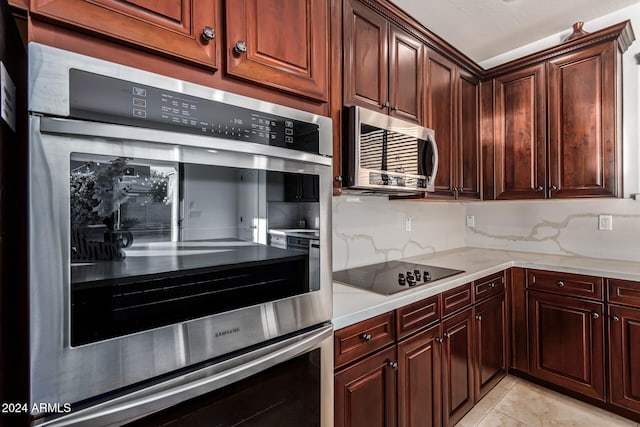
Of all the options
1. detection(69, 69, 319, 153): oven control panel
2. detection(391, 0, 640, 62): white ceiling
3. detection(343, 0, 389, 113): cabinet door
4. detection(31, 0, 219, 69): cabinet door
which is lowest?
detection(69, 69, 319, 153): oven control panel

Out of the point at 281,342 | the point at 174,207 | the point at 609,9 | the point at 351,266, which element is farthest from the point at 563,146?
the point at 174,207

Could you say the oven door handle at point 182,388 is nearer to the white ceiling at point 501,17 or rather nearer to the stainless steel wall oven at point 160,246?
the stainless steel wall oven at point 160,246

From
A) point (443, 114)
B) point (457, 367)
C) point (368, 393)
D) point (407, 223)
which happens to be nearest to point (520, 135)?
point (443, 114)

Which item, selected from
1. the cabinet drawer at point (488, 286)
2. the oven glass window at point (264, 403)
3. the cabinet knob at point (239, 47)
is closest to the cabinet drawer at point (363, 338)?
the oven glass window at point (264, 403)

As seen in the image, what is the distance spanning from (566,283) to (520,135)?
1153mm

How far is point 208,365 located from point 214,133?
0.61m

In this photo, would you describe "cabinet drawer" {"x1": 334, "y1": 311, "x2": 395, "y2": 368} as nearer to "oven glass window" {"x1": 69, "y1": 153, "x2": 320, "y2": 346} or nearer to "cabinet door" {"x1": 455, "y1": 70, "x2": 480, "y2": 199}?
"oven glass window" {"x1": 69, "y1": 153, "x2": 320, "y2": 346}

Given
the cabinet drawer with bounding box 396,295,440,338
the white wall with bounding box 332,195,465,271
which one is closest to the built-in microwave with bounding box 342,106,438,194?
the white wall with bounding box 332,195,465,271

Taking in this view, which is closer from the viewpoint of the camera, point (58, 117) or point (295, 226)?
point (58, 117)

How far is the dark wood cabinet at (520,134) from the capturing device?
239 centimetres

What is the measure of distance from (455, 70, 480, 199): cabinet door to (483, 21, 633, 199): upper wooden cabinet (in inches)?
5.6

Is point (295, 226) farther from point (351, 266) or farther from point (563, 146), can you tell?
point (563, 146)

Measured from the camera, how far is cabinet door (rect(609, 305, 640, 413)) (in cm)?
190

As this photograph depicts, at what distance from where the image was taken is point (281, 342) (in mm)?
978
